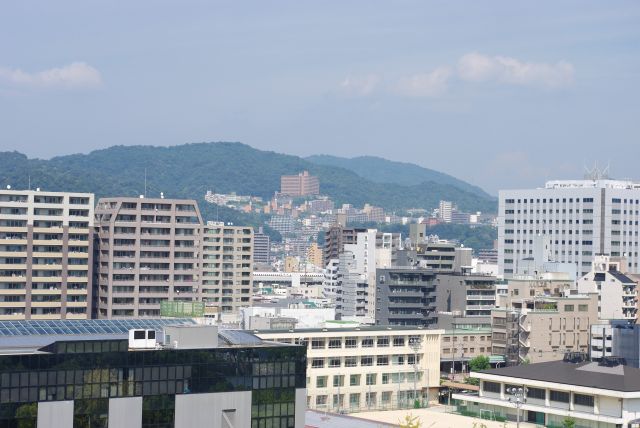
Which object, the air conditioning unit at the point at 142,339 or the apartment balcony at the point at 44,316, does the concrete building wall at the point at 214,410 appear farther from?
the apartment balcony at the point at 44,316

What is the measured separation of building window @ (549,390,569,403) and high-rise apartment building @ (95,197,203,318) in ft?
163

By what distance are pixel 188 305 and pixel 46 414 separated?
46570 mm

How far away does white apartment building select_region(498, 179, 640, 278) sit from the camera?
165750 mm

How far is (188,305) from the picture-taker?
93.6 meters

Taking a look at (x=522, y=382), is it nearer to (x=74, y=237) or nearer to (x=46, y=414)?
(x=46, y=414)

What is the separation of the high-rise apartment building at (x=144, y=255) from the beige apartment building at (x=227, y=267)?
27.6 meters

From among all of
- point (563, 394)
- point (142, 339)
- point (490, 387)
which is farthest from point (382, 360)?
point (142, 339)

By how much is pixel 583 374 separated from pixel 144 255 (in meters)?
54.0

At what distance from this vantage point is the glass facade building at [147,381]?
154 ft

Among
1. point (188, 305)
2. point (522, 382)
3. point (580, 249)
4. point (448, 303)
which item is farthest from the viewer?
point (580, 249)

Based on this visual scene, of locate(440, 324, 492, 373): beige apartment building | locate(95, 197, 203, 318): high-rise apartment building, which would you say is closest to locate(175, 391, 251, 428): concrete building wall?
locate(440, 324, 492, 373): beige apartment building

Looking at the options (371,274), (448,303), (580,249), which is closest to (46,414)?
(448,303)

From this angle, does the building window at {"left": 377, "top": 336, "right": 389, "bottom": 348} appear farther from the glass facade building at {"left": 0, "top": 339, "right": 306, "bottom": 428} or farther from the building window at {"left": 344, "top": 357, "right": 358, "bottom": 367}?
the glass facade building at {"left": 0, "top": 339, "right": 306, "bottom": 428}

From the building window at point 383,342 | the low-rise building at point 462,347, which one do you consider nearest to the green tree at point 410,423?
the building window at point 383,342
